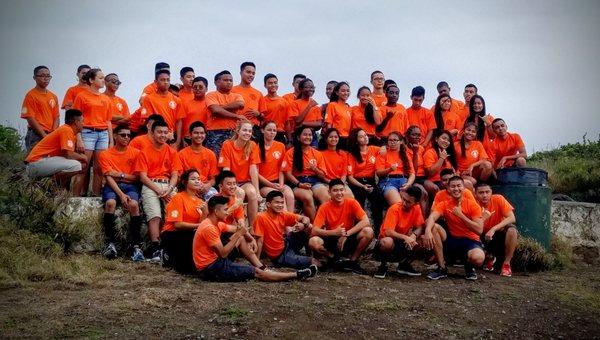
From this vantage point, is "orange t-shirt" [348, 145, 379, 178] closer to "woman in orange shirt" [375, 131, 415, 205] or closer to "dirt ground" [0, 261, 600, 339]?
"woman in orange shirt" [375, 131, 415, 205]

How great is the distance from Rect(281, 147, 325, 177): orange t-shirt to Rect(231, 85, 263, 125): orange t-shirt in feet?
3.84

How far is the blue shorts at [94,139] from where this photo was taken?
27.9 feet

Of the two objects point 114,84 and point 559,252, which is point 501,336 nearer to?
point 559,252

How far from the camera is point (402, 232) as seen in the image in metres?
7.59

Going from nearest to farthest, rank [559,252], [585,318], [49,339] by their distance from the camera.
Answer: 1. [49,339]
2. [585,318]
3. [559,252]

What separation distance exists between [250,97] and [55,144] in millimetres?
3251

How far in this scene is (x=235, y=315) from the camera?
5.04 meters

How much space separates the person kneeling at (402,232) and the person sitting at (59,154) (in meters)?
4.57

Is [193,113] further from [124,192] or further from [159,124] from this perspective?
[124,192]

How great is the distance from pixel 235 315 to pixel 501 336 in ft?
8.14

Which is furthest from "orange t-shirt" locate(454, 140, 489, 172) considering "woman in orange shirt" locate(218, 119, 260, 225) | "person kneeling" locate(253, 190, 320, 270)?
"woman in orange shirt" locate(218, 119, 260, 225)

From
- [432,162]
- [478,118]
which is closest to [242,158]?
[432,162]

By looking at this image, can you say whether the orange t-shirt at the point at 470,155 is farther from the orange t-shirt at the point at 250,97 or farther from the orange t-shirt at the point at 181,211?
the orange t-shirt at the point at 181,211

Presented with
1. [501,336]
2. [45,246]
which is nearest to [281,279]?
[501,336]
